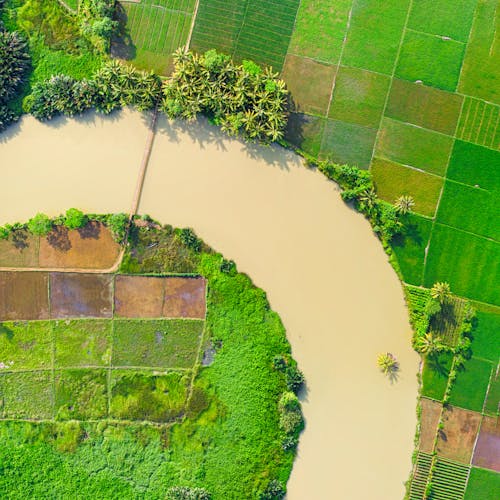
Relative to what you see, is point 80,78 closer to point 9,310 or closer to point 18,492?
point 9,310

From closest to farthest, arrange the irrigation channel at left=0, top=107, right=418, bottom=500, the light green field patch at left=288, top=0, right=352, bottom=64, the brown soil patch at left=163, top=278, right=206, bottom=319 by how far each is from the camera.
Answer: the brown soil patch at left=163, top=278, right=206, bottom=319 < the irrigation channel at left=0, top=107, right=418, bottom=500 < the light green field patch at left=288, top=0, right=352, bottom=64

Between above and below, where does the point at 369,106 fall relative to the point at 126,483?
above

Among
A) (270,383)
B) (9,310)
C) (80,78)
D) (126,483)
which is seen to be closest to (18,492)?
(126,483)

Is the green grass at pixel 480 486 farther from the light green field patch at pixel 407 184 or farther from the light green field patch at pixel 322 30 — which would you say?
the light green field patch at pixel 322 30

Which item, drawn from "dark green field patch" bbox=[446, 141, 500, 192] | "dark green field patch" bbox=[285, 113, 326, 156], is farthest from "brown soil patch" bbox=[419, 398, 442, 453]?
"dark green field patch" bbox=[285, 113, 326, 156]

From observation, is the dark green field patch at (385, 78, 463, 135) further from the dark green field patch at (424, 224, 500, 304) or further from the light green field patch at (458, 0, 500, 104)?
the dark green field patch at (424, 224, 500, 304)

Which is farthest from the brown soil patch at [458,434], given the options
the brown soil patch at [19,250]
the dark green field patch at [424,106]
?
the brown soil patch at [19,250]

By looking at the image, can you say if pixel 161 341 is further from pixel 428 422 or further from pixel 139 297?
pixel 428 422
